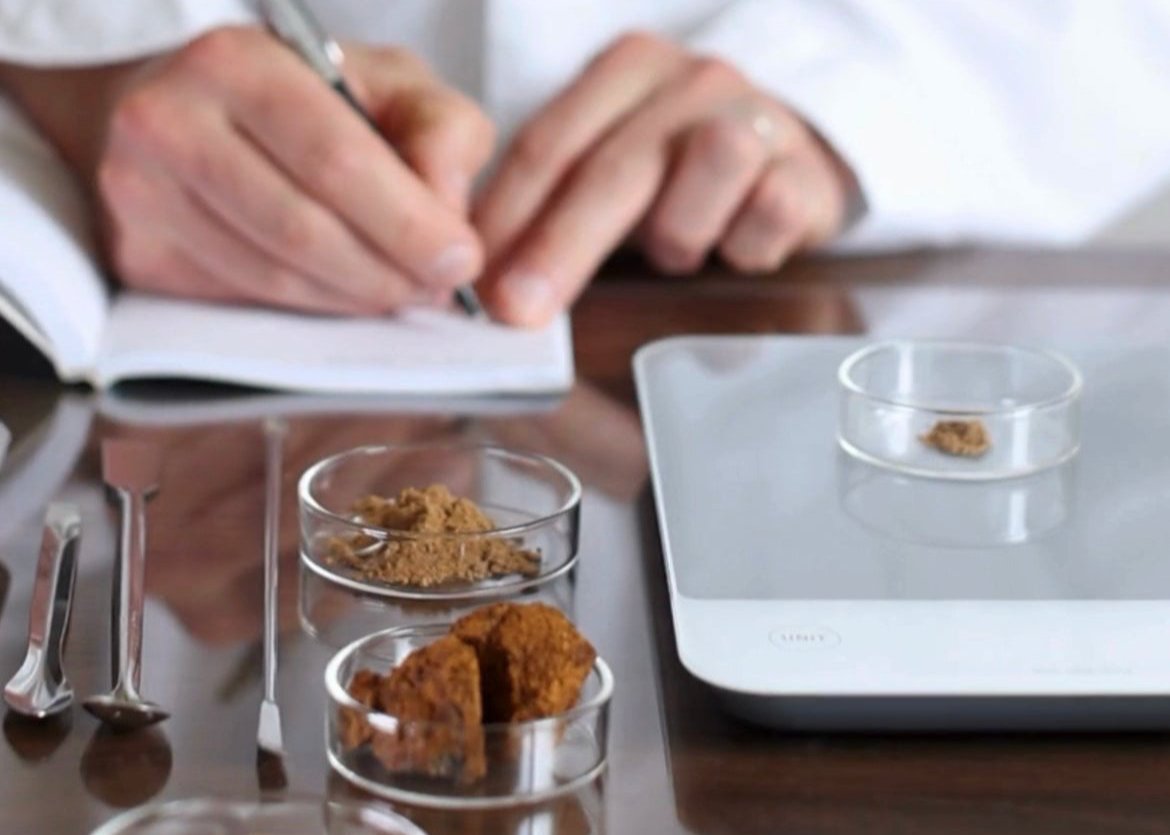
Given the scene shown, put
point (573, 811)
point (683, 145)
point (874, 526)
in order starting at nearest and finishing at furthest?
point (573, 811)
point (874, 526)
point (683, 145)

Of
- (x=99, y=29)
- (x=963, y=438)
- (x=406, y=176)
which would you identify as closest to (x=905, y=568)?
(x=963, y=438)

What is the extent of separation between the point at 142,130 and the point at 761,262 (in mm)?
296

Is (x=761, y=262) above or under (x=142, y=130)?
under

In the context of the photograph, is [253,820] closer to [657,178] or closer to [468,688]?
[468,688]

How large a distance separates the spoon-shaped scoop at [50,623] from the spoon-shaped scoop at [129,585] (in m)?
0.01

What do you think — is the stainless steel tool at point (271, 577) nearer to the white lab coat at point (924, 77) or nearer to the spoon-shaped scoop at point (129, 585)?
the spoon-shaped scoop at point (129, 585)

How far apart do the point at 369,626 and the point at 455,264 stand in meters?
0.30

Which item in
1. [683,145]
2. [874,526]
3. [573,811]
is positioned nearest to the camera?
[573,811]

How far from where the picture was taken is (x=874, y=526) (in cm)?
54

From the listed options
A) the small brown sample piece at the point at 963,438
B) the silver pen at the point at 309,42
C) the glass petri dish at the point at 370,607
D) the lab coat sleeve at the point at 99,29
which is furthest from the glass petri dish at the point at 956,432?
the lab coat sleeve at the point at 99,29

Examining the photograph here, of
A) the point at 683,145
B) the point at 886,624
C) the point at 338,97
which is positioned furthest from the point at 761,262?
the point at 886,624

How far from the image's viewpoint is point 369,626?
49 cm

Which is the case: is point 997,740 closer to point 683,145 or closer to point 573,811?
point 573,811

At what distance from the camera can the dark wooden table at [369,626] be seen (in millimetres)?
397
